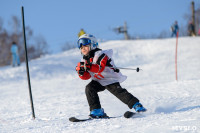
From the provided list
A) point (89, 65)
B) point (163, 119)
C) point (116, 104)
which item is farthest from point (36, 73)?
point (163, 119)

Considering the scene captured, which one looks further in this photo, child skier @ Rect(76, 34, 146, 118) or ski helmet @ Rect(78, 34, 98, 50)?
ski helmet @ Rect(78, 34, 98, 50)

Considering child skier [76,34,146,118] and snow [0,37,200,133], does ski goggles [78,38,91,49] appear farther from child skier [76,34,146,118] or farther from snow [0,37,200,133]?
snow [0,37,200,133]

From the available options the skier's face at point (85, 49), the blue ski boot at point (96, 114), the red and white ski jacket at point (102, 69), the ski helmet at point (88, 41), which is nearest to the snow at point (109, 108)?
the blue ski boot at point (96, 114)

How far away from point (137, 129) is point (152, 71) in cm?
990

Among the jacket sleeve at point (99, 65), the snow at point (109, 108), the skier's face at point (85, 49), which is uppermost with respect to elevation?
the skier's face at point (85, 49)

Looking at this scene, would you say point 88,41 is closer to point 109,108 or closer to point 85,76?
point 85,76

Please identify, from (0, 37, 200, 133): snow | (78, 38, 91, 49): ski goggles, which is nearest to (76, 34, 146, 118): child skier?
(78, 38, 91, 49): ski goggles

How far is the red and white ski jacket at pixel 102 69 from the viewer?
3.61 meters

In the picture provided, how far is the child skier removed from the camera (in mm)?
3617

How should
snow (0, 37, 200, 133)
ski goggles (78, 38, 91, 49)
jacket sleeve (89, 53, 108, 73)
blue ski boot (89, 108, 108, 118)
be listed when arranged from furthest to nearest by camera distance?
ski goggles (78, 38, 91, 49), blue ski boot (89, 108, 108, 118), jacket sleeve (89, 53, 108, 73), snow (0, 37, 200, 133)

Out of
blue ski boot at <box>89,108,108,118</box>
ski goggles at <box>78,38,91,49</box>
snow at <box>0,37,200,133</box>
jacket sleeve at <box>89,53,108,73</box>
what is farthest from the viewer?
ski goggles at <box>78,38,91,49</box>

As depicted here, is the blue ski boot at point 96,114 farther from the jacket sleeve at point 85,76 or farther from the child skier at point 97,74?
the jacket sleeve at point 85,76

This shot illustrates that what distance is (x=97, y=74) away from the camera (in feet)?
12.7

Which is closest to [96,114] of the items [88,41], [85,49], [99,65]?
[99,65]
